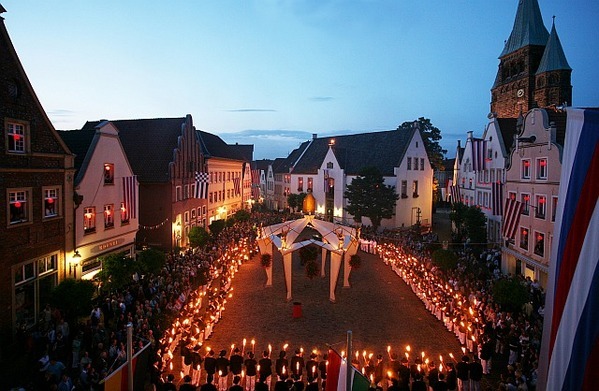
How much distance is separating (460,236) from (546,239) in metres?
14.6

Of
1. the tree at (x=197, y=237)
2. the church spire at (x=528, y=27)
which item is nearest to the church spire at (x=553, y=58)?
the church spire at (x=528, y=27)

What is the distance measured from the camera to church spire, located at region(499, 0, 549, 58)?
74.0 metres

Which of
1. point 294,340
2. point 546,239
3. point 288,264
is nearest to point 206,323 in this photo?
point 294,340

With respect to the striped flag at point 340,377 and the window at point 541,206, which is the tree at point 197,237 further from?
the striped flag at point 340,377

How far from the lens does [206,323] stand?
18.6 metres

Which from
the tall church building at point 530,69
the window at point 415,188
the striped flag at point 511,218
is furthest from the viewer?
the tall church building at point 530,69

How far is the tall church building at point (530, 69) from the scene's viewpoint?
222 feet

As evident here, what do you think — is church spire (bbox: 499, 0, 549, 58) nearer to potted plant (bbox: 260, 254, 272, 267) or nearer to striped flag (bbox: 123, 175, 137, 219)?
potted plant (bbox: 260, 254, 272, 267)

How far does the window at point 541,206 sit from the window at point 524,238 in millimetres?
1750

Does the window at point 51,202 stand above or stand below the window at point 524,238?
above

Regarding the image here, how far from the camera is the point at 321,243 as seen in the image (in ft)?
86.0

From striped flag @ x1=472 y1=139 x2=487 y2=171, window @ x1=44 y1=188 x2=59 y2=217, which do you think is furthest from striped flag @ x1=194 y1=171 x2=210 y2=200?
striped flag @ x1=472 y1=139 x2=487 y2=171

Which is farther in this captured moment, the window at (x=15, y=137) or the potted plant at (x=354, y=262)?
the potted plant at (x=354, y=262)

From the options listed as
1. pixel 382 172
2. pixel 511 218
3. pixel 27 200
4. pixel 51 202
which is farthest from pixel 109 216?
pixel 382 172
